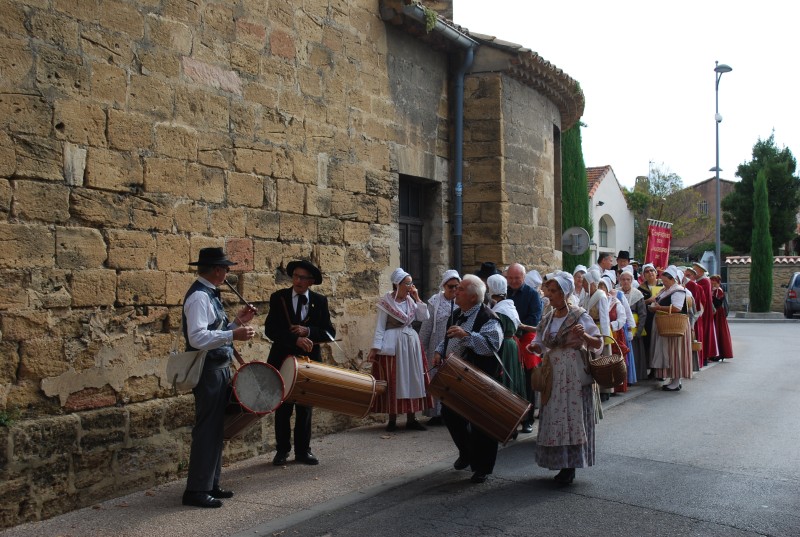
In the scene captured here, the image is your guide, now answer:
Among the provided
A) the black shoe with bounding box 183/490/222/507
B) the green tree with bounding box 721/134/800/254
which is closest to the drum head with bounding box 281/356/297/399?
the black shoe with bounding box 183/490/222/507

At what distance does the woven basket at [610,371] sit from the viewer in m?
6.22

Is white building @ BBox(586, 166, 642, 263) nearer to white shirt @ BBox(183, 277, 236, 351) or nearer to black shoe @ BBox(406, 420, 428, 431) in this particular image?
black shoe @ BBox(406, 420, 428, 431)

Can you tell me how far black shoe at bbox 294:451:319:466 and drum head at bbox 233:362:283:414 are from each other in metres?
1.30

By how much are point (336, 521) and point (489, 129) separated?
6.66m

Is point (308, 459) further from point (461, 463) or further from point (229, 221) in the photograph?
point (229, 221)

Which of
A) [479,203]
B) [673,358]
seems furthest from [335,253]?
[673,358]

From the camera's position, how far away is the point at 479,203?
36.0ft

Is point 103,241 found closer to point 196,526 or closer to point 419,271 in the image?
point 196,526

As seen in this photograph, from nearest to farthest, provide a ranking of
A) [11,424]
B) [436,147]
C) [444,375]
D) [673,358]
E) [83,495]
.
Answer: [11,424]
[83,495]
[444,375]
[436,147]
[673,358]

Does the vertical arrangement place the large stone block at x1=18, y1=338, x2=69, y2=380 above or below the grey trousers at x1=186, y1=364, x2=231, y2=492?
above

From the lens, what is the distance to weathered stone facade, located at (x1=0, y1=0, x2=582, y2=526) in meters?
5.44

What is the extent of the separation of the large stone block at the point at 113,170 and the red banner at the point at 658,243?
40.6 feet

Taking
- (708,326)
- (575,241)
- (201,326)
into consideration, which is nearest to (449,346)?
(201,326)

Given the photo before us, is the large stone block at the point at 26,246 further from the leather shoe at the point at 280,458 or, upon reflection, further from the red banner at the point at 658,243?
the red banner at the point at 658,243
